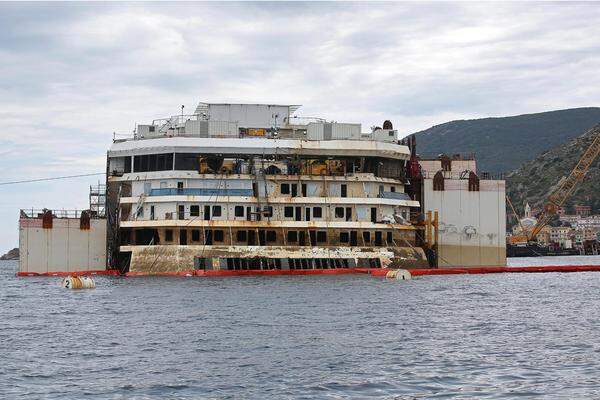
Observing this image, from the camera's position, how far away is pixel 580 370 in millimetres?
30938

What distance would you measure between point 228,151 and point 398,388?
52646 millimetres

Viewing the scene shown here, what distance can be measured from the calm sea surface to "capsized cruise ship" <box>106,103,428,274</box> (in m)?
15.8

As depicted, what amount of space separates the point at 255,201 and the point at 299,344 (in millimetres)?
42994

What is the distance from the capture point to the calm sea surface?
28.9m

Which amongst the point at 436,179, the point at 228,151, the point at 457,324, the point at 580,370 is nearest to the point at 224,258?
the point at 228,151

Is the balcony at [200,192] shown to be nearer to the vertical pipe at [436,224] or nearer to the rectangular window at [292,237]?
the rectangular window at [292,237]

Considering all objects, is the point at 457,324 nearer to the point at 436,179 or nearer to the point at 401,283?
the point at 401,283

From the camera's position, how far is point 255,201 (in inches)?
3108

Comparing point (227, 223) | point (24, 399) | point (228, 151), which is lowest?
point (24, 399)

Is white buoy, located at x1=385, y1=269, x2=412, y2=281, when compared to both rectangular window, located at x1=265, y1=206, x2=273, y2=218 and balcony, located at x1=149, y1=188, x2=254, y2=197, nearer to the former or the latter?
rectangular window, located at x1=265, y1=206, x2=273, y2=218

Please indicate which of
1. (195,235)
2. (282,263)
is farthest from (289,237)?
(195,235)

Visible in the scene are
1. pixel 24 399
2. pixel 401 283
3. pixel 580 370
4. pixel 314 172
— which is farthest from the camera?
pixel 314 172

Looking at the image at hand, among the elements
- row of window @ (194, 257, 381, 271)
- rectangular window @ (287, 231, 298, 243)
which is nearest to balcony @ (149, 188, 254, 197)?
rectangular window @ (287, 231, 298, 243)

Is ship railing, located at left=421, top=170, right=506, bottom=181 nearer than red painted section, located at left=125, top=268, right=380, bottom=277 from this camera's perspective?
No
